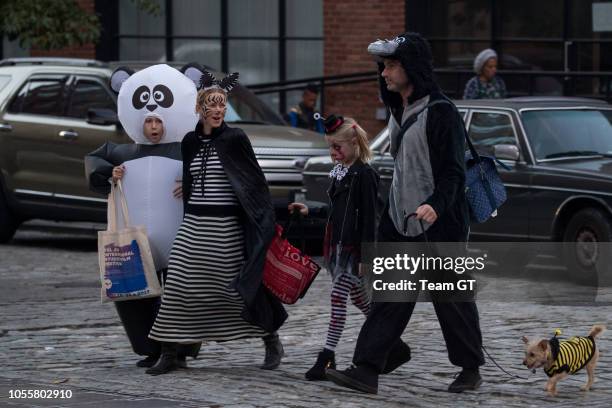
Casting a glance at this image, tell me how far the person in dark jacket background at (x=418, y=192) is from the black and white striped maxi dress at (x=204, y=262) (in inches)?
34.4

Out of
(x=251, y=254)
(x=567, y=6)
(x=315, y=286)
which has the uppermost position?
(x=567, y=6)

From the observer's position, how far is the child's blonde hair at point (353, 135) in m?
9.28

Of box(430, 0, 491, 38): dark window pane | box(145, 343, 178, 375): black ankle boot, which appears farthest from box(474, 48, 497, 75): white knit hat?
box(145, 343, 178, 375): black ankle boot

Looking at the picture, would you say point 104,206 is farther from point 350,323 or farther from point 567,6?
point 567,6

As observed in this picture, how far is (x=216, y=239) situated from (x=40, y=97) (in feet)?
28.9

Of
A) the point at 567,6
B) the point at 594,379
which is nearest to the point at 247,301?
the point at 594,379

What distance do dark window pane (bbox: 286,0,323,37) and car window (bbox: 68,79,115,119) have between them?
7337 mm

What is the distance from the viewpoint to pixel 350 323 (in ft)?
38.5

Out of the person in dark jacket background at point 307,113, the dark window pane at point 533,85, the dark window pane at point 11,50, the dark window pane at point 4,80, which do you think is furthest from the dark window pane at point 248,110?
the dark window pane at point 11,50

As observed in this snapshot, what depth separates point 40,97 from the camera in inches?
696

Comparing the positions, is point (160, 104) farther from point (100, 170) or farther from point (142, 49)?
point (142, 49)

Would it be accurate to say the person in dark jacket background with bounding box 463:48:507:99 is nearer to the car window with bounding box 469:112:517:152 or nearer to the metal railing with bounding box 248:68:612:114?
the car window with bounding box 469:112:517:152

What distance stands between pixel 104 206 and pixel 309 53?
823 centimetres

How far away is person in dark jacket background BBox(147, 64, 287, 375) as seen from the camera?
30.3 feet
